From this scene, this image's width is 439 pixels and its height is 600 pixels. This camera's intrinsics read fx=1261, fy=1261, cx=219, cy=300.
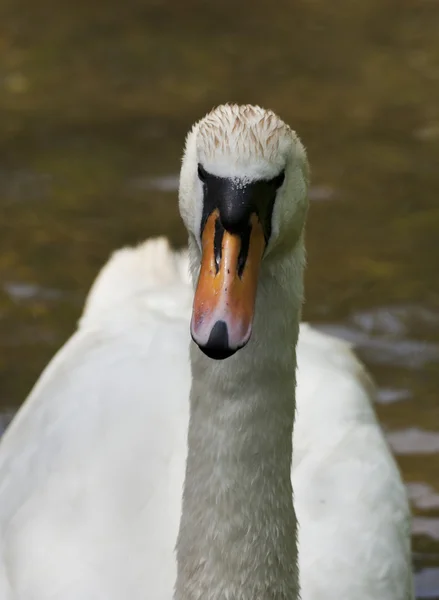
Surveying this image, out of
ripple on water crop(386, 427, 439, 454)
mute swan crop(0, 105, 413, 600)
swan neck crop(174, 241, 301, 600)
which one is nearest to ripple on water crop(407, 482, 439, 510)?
ripple on water crop(386, 427, 439, 454)

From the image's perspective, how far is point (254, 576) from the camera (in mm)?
2480

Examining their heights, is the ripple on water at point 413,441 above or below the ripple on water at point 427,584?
above

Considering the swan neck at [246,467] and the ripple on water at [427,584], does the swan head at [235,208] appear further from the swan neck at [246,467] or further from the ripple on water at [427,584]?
the ripple on water at [427,584]

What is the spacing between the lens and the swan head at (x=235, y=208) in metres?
2.05

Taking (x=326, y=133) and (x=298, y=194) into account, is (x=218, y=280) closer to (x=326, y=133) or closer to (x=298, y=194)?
(x=298, y=194)

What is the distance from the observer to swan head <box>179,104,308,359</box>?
205 cm

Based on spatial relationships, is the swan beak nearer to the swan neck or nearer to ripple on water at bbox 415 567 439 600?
the swan neck

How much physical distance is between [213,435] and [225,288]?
433 mm

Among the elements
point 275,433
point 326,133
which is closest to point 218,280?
point 275,433

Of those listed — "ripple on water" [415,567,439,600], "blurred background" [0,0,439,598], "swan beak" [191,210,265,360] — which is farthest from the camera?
"blurred background" [0,0,439,598]

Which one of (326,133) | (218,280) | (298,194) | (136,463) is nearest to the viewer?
(218,280)

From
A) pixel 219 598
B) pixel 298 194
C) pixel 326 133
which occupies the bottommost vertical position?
pixel 219 598

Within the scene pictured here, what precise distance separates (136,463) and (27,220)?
303 cm

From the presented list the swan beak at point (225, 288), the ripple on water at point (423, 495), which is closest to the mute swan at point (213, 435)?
the swan beak at point (225, 288)
